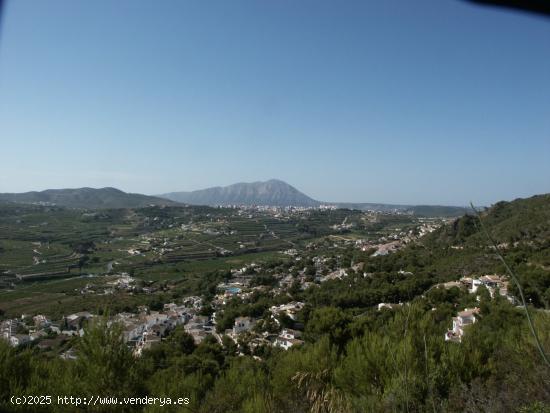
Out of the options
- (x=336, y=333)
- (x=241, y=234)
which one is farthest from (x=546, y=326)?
(x=241, y=234)

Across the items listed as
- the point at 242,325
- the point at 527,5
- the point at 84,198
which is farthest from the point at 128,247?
the point at 84,198

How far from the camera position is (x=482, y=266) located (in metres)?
20.3

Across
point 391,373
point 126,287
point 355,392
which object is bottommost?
point 126,287

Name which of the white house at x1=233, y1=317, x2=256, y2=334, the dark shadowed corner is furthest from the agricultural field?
the dark shadowed corner

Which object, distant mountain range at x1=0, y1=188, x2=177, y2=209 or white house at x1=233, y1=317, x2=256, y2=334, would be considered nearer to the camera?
white house at x1=233, y1=317, x2=256, y2=334

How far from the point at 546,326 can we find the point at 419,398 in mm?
2383

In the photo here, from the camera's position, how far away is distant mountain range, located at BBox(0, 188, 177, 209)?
117 meters

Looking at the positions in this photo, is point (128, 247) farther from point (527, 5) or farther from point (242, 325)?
point (527, 5)

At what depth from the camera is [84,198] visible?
415 ft

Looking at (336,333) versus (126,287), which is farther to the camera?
(126,287)

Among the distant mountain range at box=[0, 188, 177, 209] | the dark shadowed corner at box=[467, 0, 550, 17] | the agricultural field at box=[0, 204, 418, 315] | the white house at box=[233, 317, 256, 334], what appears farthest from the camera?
the distant mountain range at box=[0, 188, 177, 209]

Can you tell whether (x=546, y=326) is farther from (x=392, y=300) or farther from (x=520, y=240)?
(x=520, y=240)

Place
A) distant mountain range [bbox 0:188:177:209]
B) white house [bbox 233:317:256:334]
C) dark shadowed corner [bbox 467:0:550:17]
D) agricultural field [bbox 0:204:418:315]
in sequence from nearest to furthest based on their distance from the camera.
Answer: dark shadowed corner [bbox 467:0:550:17], white house [bbox 233:317:256:334], agricultural field [bbox 0:204:418:315], distant mountain range [bbox 0:188:177:209]

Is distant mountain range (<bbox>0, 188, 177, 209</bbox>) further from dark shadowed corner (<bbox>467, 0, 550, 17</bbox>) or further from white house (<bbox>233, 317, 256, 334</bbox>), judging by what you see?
dark shadowed corner (<bbox>467, 0, 550, 17</bbox>)
